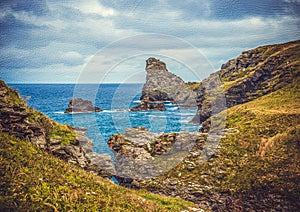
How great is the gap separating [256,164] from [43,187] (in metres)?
19.8

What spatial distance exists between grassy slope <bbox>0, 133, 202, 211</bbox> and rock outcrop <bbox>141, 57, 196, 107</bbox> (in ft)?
348

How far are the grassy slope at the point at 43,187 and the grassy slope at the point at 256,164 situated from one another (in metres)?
10.9

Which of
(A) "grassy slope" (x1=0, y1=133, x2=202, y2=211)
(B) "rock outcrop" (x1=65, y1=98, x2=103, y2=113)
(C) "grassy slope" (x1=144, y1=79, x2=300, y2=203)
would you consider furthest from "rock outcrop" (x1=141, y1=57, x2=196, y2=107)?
(A) "grassy slope" (x1=0, y1=133, x2=202, y2=211)

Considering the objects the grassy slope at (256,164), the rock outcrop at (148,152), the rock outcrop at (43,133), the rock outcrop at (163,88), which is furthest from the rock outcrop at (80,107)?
the rock outcrop at (43,133)

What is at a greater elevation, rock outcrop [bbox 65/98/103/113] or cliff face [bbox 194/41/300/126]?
cliff face [bbox 194/41/300/126]

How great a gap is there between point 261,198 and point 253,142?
8.99 metres

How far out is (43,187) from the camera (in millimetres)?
9758

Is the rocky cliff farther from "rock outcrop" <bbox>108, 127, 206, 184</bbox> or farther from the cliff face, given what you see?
the cliff face

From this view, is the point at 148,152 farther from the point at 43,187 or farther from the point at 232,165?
the point at 43,187

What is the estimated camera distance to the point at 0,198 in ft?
27.1

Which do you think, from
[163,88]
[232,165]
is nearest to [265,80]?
[232,165]

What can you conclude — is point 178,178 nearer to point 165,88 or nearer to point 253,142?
point 253,142

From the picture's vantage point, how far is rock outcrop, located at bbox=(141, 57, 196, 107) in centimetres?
12854

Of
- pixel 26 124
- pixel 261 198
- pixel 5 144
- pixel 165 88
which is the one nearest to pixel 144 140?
pixel 261 198
